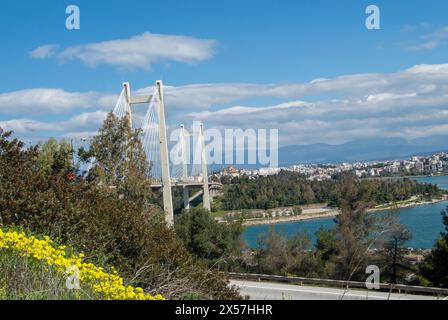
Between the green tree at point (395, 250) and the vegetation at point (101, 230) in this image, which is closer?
the vegetation at point (101, 230)

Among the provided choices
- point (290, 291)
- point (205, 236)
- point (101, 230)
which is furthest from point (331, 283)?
point (101, 230)

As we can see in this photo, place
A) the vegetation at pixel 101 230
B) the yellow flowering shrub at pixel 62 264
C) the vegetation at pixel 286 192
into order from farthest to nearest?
1. the vegetation at pixel 286 192
2. the vegetation at pixel 101 230
3. the yellow flowering shrub at pixel 62 264

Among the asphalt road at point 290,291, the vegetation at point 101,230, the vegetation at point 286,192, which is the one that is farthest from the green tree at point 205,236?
the vegetation at point 286,192

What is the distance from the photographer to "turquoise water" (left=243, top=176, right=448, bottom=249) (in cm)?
4159

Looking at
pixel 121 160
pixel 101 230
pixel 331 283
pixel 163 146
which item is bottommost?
pixel 331 283

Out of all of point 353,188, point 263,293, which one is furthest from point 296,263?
point 263,293

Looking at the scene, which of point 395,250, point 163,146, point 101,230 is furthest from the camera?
point 395,250

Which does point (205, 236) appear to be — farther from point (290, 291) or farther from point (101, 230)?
point (101, 230)

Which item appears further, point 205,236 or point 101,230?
point 205,236

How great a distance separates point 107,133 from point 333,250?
603 inches

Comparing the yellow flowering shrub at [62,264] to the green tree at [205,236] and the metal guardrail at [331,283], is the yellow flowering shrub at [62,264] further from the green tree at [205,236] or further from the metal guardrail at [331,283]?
the green tree at [205,236]

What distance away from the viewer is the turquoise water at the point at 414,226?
41594 millimetres

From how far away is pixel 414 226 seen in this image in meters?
48.9

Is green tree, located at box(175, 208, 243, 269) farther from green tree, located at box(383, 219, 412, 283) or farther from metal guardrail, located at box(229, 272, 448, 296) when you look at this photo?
green tree, located at box(383, 219, 412, 283)
